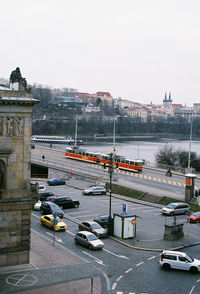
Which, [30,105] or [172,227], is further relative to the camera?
[172,227]

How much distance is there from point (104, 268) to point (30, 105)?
412 inches

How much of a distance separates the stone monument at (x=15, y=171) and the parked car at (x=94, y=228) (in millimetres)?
8126

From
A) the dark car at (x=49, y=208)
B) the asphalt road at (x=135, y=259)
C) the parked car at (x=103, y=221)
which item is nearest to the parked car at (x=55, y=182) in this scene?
the asphalt road at (x=135, y=259)

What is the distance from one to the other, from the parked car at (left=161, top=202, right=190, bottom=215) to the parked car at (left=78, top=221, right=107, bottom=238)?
30.1 ft

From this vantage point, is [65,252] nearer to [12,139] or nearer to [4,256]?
[4,256]

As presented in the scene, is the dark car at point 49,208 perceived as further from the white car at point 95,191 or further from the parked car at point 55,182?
the parked car at point 55,182

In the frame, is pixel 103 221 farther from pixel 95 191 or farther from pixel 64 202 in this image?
pixel 95 191

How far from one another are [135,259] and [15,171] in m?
9.79

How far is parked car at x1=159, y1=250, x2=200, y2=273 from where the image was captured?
23812 millimetres

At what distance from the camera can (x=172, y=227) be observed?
1177 inches

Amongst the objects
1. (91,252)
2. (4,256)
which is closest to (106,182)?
(91,252)

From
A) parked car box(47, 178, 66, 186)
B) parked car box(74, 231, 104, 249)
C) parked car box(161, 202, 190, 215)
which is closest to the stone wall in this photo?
parked car box(74, 231, 104, 249)

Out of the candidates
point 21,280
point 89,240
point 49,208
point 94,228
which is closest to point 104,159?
point 49,208

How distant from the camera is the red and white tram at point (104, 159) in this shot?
6119 centimetres
